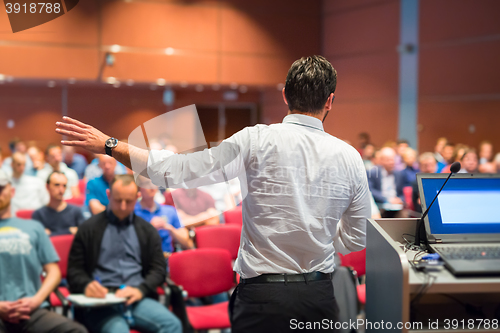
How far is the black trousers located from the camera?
158 cm

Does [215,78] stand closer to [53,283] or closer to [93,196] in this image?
[93,196]

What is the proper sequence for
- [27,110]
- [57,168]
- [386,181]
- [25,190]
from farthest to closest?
1. [27,110]
2. [57,168]
3. [386,181]
4. [25,190]

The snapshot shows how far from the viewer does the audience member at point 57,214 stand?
14.9 feet

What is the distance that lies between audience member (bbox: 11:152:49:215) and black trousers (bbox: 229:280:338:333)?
4.99 metres

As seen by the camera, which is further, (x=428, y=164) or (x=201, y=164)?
(x=428, y=164)

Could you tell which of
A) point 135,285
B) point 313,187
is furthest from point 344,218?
point 135,285

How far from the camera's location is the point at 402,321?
1.38 meters

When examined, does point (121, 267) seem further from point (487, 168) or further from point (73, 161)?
point (487, 168)

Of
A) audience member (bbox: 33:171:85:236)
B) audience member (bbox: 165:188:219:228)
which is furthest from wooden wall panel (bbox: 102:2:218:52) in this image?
audience member (bbox: 165:188:219:228)

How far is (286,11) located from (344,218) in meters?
9.20

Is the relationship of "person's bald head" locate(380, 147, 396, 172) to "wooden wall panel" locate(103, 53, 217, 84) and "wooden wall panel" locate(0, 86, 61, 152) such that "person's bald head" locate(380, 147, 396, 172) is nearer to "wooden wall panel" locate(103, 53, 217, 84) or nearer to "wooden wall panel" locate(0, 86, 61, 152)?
"wooden wall panel" locate(103, 53, 217, 84)

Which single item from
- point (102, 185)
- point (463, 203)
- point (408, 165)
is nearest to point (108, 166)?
point (102, 185)

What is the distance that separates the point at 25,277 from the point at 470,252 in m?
2.66

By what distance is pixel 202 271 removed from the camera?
11.9ft
